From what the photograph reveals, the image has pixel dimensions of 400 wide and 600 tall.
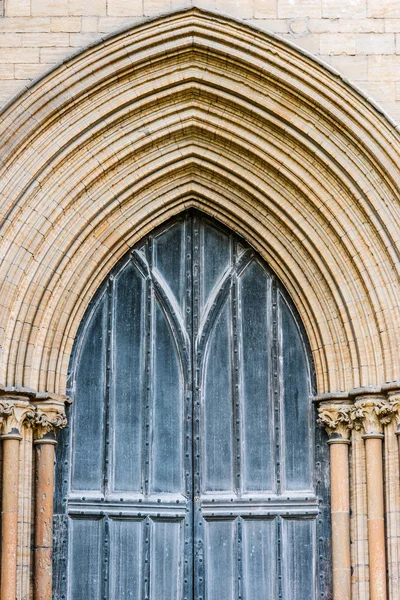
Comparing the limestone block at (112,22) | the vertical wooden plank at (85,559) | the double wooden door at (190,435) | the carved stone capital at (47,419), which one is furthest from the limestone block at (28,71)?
the vertical wooden plank at (85,559)

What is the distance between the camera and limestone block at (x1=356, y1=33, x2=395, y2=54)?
959cm

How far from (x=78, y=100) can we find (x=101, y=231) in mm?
1069

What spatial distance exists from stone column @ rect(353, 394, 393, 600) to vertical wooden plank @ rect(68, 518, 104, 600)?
2.07 metres

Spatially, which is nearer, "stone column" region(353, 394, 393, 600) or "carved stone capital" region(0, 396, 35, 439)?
"carved stone capital" region(0, 396, 35, 439)

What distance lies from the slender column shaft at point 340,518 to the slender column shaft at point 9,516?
7.95 feet

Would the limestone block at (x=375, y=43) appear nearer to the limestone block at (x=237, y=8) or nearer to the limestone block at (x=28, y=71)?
the limestone block at (x=237, y=8)

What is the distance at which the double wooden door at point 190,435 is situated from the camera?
9.63 m

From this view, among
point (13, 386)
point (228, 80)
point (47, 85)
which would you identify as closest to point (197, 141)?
point (228, 80)

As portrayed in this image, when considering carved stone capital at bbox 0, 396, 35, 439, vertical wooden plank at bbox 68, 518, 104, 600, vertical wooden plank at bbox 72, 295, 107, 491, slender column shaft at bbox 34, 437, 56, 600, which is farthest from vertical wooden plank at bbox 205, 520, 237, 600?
carved stone capital at bbox 0, 396, 35, 439

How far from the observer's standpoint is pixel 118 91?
9.58 meters

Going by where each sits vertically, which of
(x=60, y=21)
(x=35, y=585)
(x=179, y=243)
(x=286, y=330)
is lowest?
(x=35, y=585)

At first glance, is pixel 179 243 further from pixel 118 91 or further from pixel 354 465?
pixel 354 465

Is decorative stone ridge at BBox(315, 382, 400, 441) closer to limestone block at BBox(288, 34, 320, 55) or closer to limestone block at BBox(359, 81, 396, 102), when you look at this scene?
limestone block at BBox(359, 81, 396, 102)

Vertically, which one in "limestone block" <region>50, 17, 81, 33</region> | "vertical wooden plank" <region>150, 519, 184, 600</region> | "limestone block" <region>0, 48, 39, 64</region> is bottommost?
"vertical wooden plank" <region>150, 519, 184, 600</region>
